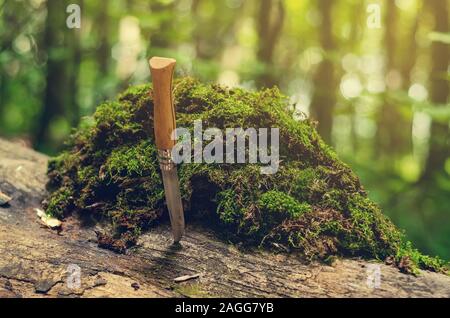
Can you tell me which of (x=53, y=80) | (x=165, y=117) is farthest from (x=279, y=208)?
(x=53, y=80)

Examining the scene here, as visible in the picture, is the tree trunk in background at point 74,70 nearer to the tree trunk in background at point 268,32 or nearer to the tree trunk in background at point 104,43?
the tree trunk in background at point 104,43

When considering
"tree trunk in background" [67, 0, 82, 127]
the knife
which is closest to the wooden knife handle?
the knife

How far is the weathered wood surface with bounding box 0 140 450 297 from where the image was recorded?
2.81m

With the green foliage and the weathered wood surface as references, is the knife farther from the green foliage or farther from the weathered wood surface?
the green foliage

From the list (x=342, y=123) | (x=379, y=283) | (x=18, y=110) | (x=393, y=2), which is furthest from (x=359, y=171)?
(x=342, y=123)

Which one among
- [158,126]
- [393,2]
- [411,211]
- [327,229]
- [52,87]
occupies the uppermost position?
[393,2]

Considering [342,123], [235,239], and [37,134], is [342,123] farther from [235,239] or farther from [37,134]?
[235,239]

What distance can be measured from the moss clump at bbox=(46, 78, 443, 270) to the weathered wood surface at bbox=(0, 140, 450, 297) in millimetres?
146

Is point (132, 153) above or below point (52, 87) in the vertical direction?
below

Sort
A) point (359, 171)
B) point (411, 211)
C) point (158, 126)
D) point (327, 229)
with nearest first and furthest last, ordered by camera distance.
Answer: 1. point (158, 126)
2. point (327, 229)
3. point (411, 211)
4. point (359, 171)

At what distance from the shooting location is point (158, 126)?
3.01 meters

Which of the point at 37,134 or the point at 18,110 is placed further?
the point at 18,110

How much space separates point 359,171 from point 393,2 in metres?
5.35

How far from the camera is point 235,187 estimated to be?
3.46 meters
